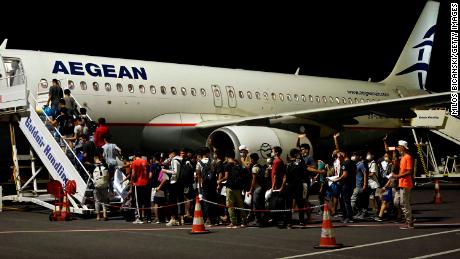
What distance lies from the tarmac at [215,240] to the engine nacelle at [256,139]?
4.88 m

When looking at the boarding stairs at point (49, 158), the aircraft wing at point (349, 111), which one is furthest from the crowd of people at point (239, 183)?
the aircraft wing at point (349, 111)

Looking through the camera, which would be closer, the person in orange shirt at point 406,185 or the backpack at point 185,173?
the person in orange shirt at point 406,185

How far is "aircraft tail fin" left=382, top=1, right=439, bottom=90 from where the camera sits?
31672mm

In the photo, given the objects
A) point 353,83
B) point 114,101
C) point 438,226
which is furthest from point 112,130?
point 353,83

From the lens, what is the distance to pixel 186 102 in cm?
2164

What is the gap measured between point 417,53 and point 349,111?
40.4ft

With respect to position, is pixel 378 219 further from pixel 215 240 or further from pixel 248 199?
pixel 215 240

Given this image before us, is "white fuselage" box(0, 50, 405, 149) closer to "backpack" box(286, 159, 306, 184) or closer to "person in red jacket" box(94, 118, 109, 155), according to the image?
"person in red jacket" box(94, 118, 109, 155)

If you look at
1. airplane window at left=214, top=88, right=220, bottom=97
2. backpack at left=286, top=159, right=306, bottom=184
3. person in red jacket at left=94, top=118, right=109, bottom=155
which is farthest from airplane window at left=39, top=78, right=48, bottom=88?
A: backpack at left=286, top=159, right=306, bottom=184

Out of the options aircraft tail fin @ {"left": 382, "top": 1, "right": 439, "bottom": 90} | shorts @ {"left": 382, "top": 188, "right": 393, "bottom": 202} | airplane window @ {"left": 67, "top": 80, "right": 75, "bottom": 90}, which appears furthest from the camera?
aircraft tail fin @ {"left": 382, "top": 1, "right": 439, "bottom": 90}

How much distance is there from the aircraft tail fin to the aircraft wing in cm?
1027

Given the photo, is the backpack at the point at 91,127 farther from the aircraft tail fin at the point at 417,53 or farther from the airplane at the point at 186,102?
the aircraft tail fin at the point at 417,53

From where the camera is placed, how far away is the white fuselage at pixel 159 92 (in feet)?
61.9

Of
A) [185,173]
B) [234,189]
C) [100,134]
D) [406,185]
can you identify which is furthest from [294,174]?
[100,134]
